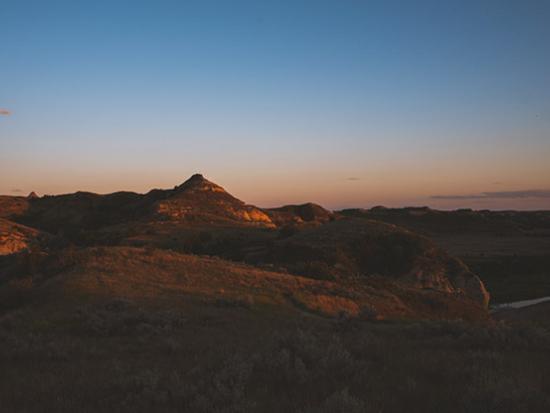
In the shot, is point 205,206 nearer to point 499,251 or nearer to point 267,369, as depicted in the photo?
point 499,251

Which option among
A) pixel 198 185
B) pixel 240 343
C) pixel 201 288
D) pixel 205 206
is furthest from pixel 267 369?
pixel 198 185

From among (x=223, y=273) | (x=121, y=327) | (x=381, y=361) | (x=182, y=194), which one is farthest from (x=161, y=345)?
(x=182, y=194)

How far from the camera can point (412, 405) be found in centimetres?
614

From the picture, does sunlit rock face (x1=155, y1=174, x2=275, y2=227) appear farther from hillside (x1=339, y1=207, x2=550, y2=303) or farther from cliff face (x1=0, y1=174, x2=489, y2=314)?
hillside (x1=339, y1=207, x2=550, y2=303)

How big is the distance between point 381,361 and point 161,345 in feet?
17.2

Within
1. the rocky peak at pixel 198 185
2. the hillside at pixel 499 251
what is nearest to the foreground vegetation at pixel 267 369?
the hillside at pixel 499 251

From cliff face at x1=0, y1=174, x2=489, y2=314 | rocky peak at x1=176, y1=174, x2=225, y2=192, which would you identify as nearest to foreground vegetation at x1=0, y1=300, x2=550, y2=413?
cliff face at x1=0, y1=174, x2=489, y2=314

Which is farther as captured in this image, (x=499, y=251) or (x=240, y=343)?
(x=499, y=251)

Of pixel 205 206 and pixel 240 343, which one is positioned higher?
pixel 205 206

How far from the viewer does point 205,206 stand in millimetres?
73875

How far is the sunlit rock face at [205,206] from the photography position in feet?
218

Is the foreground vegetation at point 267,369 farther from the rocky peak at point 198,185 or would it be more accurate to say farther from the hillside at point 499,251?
the rocky peak at point 198,185

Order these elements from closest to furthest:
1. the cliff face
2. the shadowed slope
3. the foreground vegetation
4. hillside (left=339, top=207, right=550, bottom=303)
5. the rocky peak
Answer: the foreground vegetation, the shadowed slope, the cliff face, hillside (left=339, top=207, right=550, bottom=303), the rocky peak

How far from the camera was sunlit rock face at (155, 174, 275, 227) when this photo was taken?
6638 centimetres
